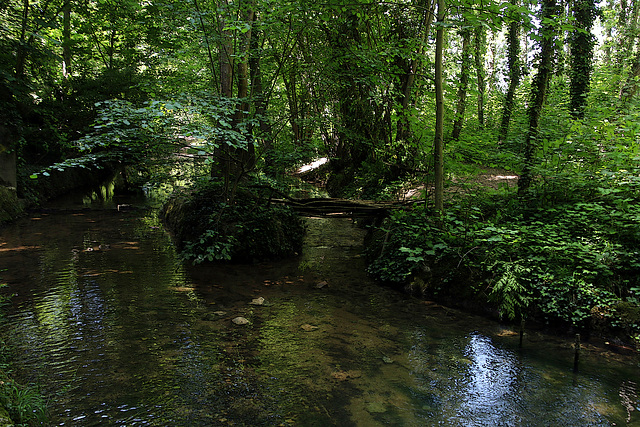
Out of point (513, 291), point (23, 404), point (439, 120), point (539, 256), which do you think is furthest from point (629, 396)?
point (23, 404)

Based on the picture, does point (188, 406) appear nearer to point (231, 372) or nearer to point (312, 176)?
point (231, 372)

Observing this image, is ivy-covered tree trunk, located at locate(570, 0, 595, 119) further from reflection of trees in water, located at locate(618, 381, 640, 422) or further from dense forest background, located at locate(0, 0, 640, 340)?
reflection of trees in water, located at locate(618, 381, 640, 422)

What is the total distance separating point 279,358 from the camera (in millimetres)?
4762

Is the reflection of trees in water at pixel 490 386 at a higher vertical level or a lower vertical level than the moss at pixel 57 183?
lower

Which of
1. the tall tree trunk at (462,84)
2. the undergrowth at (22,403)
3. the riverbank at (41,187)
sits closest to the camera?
the undergrowth at (22,403)

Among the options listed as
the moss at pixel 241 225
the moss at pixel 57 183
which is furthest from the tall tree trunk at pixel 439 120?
the moss at pixel 57 183

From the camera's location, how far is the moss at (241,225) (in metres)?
8.70

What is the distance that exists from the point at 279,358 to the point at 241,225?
4.49m

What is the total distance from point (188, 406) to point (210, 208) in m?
6.22

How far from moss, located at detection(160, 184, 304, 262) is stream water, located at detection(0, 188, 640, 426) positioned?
3.45 feet

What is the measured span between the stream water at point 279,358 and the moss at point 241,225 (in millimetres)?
1052

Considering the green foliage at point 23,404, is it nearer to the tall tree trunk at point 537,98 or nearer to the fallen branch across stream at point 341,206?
the fallen branch across stream at point 341,206

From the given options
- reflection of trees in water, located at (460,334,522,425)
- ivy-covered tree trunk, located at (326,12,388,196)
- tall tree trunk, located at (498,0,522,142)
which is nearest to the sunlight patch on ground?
ivy-covered tree trunk, located at (326,12,388,196)

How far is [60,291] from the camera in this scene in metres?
6.61
